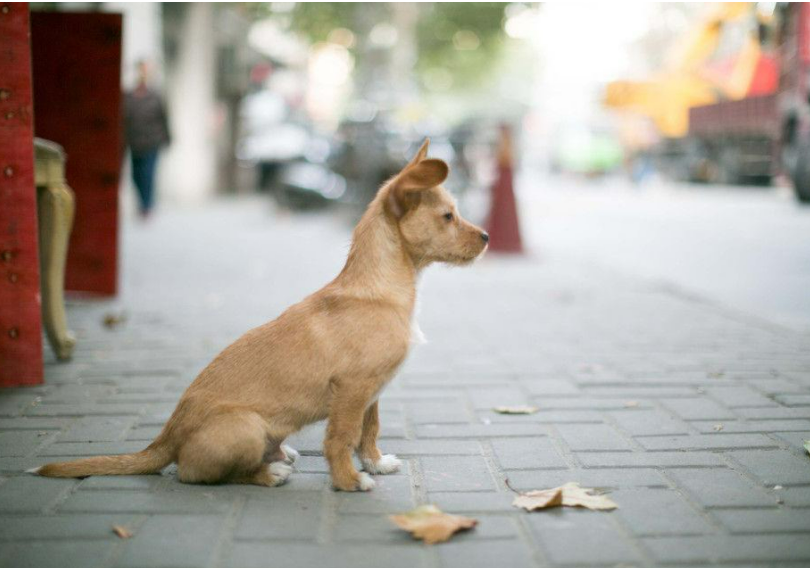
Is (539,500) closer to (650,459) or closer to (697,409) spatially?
(650,459)

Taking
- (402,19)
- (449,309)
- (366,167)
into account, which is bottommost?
(449,309)

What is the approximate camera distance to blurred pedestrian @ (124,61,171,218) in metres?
13.3

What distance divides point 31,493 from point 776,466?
2.79 meters

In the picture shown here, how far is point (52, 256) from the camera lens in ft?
16.1

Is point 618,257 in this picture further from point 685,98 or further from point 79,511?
point 685,98

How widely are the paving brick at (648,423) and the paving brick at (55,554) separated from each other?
2276 mm

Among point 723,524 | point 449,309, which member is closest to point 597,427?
point 723,524

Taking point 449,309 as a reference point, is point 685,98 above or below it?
above

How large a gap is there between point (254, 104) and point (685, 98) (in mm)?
14024

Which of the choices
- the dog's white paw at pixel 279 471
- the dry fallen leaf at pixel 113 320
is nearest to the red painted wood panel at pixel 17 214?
the dry fallen leaf at pixel 113 320

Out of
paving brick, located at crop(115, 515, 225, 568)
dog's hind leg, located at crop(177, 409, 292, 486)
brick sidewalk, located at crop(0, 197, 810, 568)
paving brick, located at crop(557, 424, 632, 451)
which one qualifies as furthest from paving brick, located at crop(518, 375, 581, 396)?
paving brick, located at crop(115, 515, 225, 568)

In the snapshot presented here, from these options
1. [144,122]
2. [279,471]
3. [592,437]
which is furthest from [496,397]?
[144,122]

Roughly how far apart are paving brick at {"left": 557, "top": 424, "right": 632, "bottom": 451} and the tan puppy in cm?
83

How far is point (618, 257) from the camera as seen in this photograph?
10.9 meters
